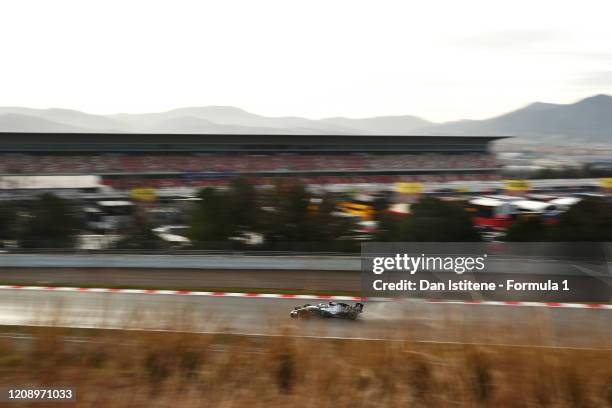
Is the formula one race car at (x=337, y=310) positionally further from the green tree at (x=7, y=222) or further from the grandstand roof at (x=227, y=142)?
the grandstand roof at (x=227, y=142)

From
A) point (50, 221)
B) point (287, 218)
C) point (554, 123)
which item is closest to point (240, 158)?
point (50, 221)

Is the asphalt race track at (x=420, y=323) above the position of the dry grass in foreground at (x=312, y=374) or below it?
above

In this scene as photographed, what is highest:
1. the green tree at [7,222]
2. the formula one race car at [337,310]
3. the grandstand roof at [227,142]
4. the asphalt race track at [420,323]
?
the grandstand roof at [227,142]

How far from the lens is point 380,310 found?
5.20 m

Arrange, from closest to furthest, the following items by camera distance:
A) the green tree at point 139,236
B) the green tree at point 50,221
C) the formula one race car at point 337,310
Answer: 1. the formula one race car at point 337,310
2. the green tree at point 139,236
3. the green tree at point 50,221

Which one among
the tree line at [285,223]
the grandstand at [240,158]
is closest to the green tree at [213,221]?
the tree line at [285,223]

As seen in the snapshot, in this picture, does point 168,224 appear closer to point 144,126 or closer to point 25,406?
point 25,406

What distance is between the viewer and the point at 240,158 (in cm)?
3431

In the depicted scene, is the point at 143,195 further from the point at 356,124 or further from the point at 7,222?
the point at 356,124

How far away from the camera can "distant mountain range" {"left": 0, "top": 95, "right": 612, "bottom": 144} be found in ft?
170

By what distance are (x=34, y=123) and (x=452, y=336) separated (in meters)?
63.8

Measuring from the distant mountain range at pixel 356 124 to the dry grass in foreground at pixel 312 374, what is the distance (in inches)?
1750

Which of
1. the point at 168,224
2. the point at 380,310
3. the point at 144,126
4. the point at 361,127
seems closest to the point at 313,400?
the point at 380,310

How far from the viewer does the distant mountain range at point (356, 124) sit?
51.9 metres
